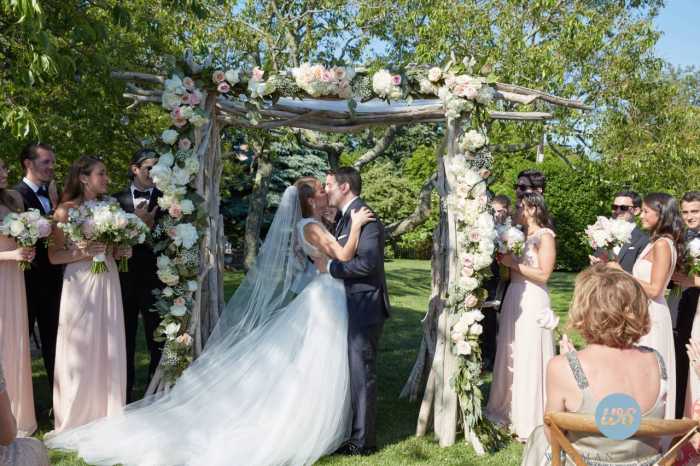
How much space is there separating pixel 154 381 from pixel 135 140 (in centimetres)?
574

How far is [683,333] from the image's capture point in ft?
18.7

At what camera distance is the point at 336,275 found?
5125 millimetres

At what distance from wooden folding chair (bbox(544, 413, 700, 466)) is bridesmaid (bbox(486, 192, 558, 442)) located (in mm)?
2874

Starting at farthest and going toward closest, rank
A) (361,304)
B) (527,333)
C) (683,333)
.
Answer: (683,333) → (527,333) → (361,304)

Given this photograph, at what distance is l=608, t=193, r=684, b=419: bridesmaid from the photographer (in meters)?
5.06

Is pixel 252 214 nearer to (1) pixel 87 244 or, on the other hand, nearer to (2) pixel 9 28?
(2) pixel 9 28

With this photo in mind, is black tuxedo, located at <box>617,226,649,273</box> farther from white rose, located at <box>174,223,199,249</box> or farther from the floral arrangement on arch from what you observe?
white rose, located at <box>174,223,199,249</box>

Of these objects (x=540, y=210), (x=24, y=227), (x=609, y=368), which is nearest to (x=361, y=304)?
(x=540, y=210)

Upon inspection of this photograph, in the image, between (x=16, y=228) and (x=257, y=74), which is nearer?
(x=16, y=228)

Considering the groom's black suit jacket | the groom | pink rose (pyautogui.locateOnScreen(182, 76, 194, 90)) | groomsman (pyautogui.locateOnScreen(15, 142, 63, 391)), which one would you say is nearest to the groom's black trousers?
the groom

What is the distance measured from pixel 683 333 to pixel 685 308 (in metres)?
0.22

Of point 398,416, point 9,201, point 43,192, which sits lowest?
point 398,416

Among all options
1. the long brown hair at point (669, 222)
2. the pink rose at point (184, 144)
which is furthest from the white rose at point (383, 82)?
the long brown hair at point (669, 222)

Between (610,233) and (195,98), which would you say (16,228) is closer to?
(195,98)
